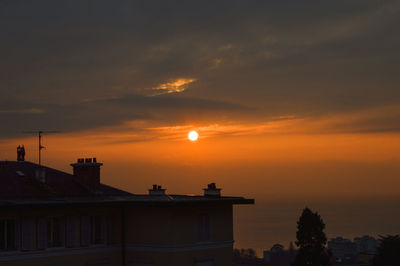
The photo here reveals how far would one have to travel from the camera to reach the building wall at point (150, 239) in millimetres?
28016

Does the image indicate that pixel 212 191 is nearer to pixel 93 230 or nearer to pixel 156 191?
pixel 156 191

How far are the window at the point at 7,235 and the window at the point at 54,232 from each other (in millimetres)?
1859

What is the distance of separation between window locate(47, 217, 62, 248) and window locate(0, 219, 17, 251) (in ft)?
6.10

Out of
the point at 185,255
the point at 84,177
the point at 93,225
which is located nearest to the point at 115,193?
the point at 84,177

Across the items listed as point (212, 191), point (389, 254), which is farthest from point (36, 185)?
point (389, 254)

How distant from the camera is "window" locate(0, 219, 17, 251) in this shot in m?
25.4

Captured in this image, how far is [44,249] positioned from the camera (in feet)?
87.0

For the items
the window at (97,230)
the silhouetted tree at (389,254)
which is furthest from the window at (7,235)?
the silhouetted tree at (389,254)

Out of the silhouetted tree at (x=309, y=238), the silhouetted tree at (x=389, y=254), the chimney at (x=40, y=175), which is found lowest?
the silhouetted tree at (x=389, y=254)

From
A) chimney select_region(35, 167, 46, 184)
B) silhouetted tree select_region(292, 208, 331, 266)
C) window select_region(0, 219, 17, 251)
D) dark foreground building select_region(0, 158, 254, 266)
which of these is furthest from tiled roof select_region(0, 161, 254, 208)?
silhouetted tree select_region(292, 208, 331, 266)

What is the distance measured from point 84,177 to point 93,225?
4.79 m

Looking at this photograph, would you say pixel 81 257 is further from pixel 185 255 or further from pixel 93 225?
pixel 185 255

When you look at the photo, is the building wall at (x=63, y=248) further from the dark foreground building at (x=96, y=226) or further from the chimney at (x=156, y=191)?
the chimney at (x=156, y=191)

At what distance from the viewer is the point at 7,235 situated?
25.6 m
